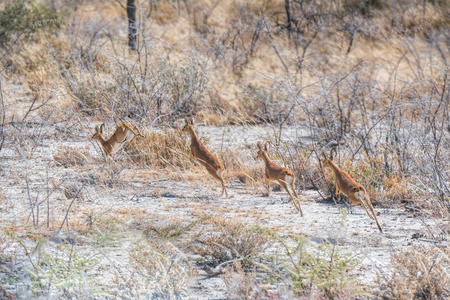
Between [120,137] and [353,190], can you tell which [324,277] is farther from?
[120,137]

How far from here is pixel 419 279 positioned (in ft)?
12.1

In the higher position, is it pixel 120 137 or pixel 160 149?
pixel 120 137

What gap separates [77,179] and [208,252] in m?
2.15

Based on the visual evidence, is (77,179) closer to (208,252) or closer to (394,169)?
(208,252)

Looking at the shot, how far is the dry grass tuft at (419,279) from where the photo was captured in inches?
139

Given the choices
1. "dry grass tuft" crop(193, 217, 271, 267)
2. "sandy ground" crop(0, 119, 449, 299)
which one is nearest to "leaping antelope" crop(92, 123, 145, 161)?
"sandy ground" crop(0, 119, 449, 299)

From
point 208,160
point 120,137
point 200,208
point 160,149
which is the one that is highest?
point 120,137

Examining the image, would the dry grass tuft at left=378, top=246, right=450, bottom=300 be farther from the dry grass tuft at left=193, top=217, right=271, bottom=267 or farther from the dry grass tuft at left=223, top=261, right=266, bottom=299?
the dry grass tuft at left=193, top=217, right=271, bottom=267

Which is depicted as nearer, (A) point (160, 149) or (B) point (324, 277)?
(B) point (324, 277)

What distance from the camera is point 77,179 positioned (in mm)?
5766

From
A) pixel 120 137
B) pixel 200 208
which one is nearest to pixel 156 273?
pixel 200 208

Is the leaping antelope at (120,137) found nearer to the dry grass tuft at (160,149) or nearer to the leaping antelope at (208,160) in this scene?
the leaping antelope at (208,160)

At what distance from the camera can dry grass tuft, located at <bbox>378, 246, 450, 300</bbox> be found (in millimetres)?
3531

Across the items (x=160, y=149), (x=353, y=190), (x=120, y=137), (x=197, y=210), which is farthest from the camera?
(x=160, y=149)
